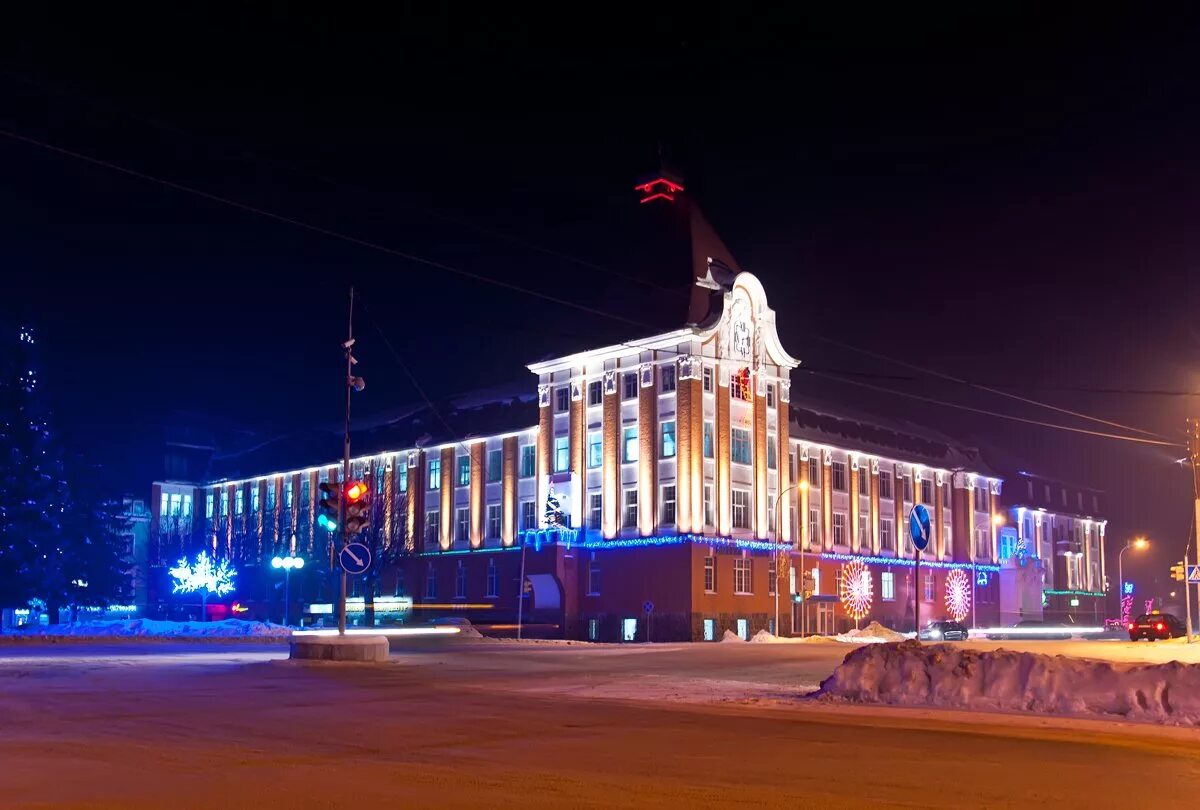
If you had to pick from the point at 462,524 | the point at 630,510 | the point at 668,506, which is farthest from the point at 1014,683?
the point at 462,524

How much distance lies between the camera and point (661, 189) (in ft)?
227

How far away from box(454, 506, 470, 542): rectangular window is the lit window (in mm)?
14772

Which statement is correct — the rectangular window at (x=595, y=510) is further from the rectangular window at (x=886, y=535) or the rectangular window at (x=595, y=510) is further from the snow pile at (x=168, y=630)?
the rectangular window at (x=886, y=535)

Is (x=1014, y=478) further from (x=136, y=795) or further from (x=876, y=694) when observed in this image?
(x=136, y=795)

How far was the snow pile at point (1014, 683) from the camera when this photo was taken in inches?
646

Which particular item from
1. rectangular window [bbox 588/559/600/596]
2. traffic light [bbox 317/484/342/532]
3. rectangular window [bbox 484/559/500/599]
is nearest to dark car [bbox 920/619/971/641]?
rectangular window [bbox 588/559/600/596]

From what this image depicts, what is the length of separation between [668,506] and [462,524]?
1852 centimetres

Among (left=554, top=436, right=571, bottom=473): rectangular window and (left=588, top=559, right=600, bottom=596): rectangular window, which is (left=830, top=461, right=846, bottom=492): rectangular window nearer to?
(left=554, top=436, right=571, bottom=473): rectangular window

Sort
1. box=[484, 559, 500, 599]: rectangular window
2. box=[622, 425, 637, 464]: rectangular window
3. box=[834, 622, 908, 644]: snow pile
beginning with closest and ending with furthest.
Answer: box=[834, 622, 908, 644]: snow pile
box=[622, 425, 637, 464]: rectangular window
box=[484, 559, 500, 599]: rectangular window

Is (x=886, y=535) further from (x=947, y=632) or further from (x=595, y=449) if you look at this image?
(x=595, y=449)

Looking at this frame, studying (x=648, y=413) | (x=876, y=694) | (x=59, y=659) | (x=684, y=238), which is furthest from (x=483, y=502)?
(x=876, y=694)

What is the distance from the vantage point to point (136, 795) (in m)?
9.72

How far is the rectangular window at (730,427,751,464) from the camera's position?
65600mm

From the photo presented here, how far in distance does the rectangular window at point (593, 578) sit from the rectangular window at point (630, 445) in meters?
6.17
